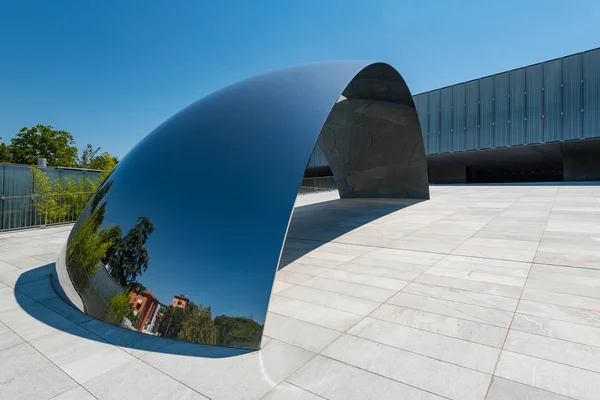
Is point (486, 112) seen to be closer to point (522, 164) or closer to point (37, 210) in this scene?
point (522, 164)

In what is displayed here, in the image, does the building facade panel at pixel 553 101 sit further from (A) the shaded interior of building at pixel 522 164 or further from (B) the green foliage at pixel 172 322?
(B) the green foliage at pixel 172 322

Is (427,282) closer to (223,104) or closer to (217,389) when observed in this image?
(217,389)

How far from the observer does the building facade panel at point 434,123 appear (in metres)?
42.7

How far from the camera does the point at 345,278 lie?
5805 mm

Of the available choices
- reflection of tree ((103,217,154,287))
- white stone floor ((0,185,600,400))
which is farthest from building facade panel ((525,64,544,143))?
reflection of tree ((103,217,154,287))

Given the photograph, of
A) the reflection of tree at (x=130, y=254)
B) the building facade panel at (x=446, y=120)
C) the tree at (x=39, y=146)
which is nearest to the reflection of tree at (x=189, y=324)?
the reflection of tree at (x=130, y=254)

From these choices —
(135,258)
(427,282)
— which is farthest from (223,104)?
(427,282)

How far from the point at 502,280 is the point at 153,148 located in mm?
6777

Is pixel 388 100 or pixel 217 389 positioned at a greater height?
pixel 388 100

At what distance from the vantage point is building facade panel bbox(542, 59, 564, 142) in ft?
112

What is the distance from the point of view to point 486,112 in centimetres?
3866

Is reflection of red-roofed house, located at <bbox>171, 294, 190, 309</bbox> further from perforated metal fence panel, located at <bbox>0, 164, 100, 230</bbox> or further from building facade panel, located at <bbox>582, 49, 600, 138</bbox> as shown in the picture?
building facade panel, located at <bbox>582, 49, 600, 138</bbox>

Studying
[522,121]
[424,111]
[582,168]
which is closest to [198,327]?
[522,121]

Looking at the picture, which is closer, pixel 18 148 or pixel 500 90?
pixel 500 90
